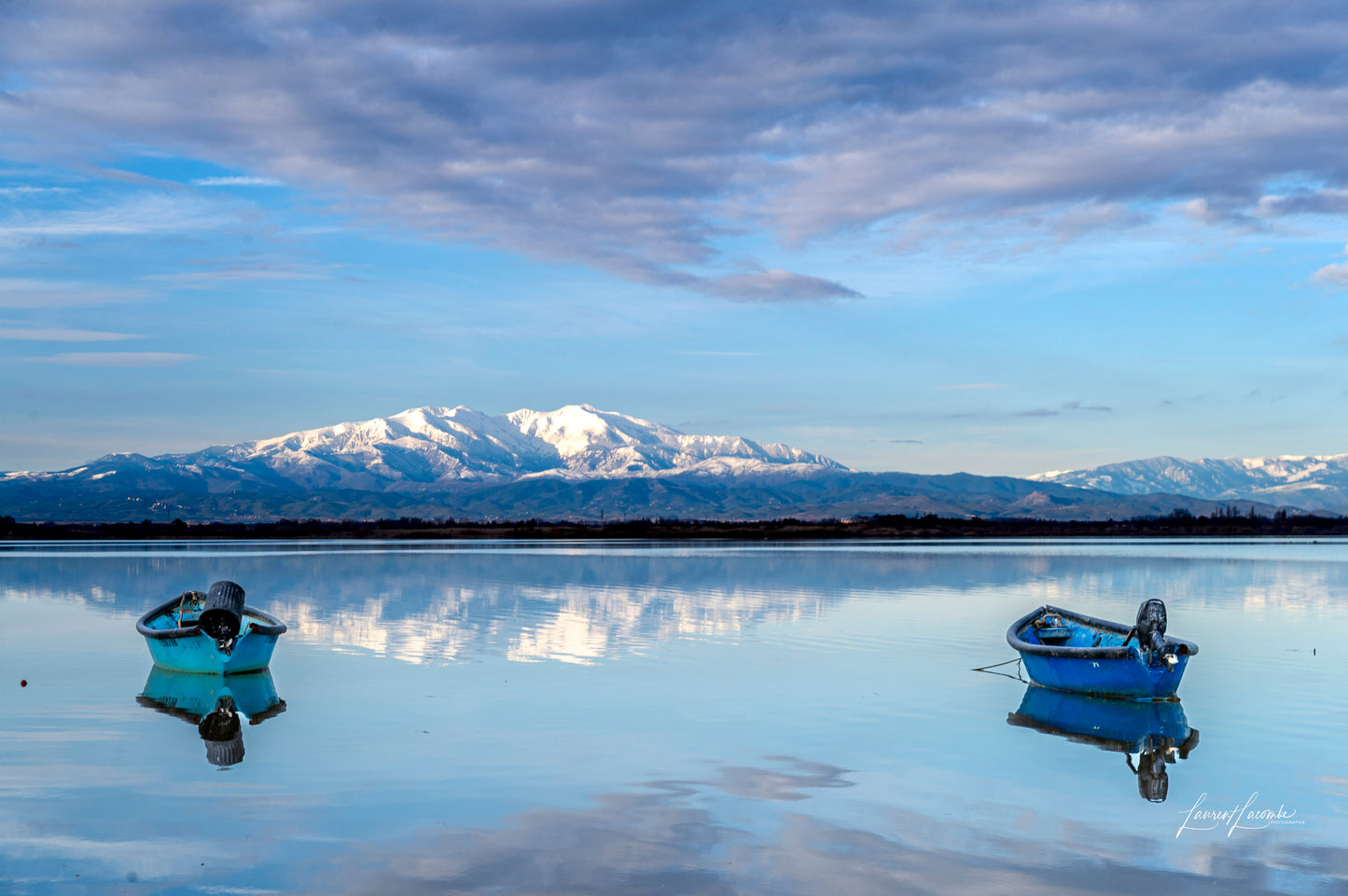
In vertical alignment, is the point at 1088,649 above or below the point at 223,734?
above

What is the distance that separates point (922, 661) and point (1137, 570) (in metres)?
46.0

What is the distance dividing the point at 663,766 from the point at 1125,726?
908 cm

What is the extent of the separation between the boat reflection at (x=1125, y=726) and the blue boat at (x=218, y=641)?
17.3 meters

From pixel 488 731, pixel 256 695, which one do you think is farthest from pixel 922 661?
pixel 256 695

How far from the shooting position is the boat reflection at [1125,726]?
17.5 m

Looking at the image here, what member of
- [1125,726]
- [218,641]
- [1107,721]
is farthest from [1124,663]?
[218,641]

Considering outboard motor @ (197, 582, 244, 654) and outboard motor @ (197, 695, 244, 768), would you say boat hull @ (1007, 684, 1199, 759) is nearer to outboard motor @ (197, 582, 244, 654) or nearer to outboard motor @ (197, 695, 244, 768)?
outboard motor @ (197, 695, 244, 768)

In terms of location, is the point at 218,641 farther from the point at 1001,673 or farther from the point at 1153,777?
the point at 1153,777

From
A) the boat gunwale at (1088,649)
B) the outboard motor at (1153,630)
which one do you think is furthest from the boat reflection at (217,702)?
the outboard motor at (1153,630)

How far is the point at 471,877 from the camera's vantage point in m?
11.9

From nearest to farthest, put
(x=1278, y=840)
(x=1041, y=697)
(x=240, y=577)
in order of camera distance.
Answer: (x=1278, y=840), (x=1041, y=697), (x=240, y=577)

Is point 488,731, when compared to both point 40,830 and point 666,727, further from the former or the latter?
point 40,830

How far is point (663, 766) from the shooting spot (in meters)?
17.2
